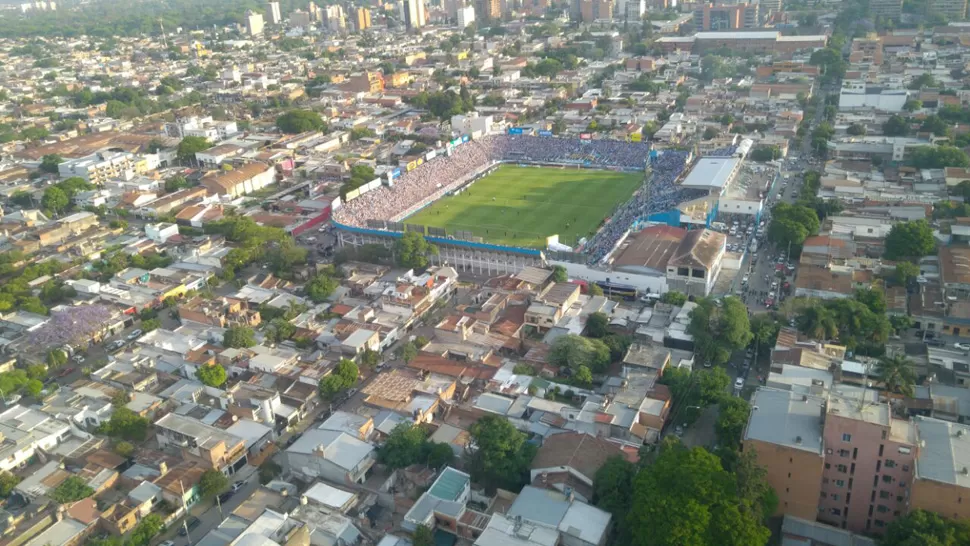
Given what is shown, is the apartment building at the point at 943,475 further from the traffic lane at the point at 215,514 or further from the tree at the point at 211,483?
the tree at the point at 211,483

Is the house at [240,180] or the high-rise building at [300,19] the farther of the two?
the high-rise building at [300,19]

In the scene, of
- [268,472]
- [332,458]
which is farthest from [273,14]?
[332,458]

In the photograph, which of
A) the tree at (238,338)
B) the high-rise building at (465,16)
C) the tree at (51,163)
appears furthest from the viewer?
the high-rise building at (465,16)

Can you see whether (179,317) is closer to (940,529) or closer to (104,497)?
(104,497)

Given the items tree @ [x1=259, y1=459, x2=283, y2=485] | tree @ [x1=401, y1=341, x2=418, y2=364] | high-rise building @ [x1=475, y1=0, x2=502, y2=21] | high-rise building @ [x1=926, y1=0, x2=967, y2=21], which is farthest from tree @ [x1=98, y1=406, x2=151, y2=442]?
high-rise building @ [x1=475, y1=0, x2=502, y2=21]

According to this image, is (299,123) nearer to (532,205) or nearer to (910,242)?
(532,205)

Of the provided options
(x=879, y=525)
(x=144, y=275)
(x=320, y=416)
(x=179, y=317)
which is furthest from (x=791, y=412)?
(x=144, y=275)

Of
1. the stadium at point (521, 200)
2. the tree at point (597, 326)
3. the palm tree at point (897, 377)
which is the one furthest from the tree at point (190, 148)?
the palm tree at point (897, 377)

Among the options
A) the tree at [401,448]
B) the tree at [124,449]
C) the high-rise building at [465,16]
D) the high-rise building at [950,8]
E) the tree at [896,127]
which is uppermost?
the high-rise building at [465,16]
